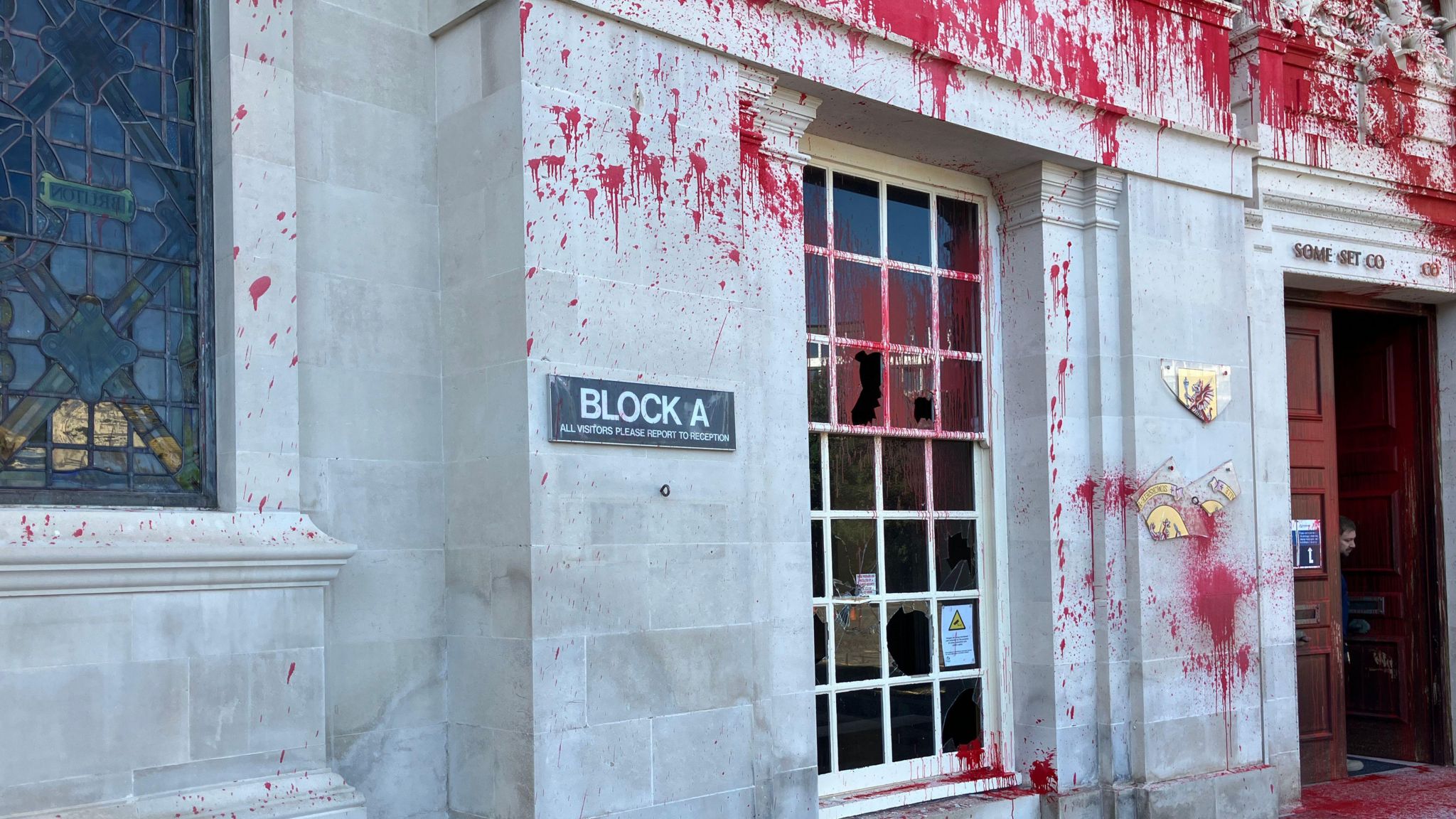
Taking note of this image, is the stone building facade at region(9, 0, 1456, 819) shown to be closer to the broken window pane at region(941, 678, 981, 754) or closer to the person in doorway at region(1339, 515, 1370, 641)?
the broken window pane at region(941, 678, 981, 754)

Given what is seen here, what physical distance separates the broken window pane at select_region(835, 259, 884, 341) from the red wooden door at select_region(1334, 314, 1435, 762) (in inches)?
208

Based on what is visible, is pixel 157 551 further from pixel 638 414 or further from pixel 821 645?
pixel 821 645

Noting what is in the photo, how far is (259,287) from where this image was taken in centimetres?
477

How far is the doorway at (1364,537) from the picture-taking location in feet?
30.1

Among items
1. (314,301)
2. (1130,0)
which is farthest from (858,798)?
(1130,0)

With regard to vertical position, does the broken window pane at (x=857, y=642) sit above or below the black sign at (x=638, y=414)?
below

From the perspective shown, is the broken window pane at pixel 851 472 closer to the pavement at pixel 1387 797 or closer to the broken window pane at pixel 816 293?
the broken window pane at pixel 816 293

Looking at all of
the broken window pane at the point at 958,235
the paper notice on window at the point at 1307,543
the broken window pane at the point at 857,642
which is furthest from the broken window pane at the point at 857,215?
the paper notice on window at the point at 1307,543

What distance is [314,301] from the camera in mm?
4992

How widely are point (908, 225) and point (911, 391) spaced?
997mm

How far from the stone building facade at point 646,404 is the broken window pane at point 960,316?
3cm

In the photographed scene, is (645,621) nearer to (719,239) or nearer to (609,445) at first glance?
(609,445)

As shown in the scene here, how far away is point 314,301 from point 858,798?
12.5ft

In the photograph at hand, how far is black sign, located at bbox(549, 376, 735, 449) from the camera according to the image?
5.03 metres
